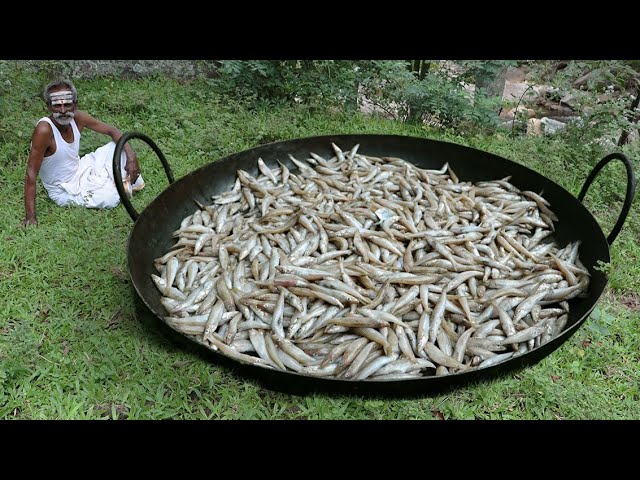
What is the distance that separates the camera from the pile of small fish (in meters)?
3.32

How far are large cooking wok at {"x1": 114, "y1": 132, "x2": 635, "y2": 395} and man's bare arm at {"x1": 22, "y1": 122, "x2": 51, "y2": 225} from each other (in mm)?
1267

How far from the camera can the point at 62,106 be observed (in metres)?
4.75

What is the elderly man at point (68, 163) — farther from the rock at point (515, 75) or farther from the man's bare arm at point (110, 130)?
the rock at point (515, 75)

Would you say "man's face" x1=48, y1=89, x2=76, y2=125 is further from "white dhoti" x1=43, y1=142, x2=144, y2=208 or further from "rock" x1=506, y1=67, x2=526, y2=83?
"rock" x1=506, y1=67, x2=526, y2=83

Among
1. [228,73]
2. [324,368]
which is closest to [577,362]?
[324,368]

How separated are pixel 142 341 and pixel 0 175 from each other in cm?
343

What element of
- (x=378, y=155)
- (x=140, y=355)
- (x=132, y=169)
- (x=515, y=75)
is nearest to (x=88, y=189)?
(x=132, y=169)

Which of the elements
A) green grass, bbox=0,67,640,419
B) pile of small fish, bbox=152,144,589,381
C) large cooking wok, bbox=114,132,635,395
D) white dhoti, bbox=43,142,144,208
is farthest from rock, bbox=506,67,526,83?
white dhoti, bbox=43,142,144,208

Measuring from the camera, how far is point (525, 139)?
696 cm

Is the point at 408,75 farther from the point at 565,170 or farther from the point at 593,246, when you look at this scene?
the point at 593,246

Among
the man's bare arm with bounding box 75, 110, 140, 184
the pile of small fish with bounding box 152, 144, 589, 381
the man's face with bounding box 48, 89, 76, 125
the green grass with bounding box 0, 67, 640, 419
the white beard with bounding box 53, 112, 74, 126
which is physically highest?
the man's face with bounding box 48, 89, 76, 125

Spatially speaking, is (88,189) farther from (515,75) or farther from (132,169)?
(515,75)

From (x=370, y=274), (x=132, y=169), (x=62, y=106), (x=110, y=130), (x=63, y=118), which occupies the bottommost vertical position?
(x=370, y=274)

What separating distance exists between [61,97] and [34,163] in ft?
2.24
